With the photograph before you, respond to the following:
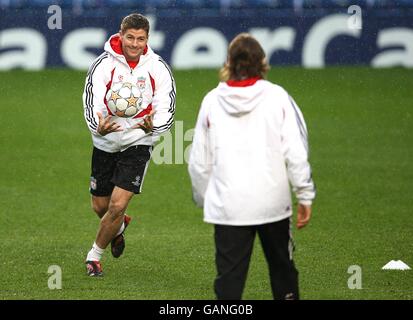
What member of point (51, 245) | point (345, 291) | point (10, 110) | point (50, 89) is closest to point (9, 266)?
point (51, 245)

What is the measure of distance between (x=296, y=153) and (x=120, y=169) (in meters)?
2.94

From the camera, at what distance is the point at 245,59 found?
23.3ft

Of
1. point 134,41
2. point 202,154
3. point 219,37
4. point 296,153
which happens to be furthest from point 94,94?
point 219,37

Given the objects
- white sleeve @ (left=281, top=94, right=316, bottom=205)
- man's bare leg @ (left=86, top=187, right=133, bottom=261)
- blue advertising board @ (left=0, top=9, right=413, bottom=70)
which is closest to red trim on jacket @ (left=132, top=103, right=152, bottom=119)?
man's bare leg @ (left=86, top=187, right=133, bottom=261)

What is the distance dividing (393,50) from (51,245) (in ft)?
38.3

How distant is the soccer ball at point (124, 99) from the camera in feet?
30.6

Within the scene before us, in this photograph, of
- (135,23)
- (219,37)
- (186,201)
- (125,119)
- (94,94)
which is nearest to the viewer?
(135,23)

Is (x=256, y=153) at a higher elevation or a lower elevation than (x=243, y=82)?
lower

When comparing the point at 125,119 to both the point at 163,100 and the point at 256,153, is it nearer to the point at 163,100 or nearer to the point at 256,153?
the point at 163,100

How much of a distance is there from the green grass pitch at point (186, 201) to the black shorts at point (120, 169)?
754 millimetres

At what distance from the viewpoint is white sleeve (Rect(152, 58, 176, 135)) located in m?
9.48

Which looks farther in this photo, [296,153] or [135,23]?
[135,23]

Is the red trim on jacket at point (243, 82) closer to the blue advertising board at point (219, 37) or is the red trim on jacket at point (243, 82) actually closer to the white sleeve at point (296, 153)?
the white sleeve at point (296, 153)

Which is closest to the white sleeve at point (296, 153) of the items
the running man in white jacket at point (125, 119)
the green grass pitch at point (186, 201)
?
the green grass pitch at point (186, 201)
